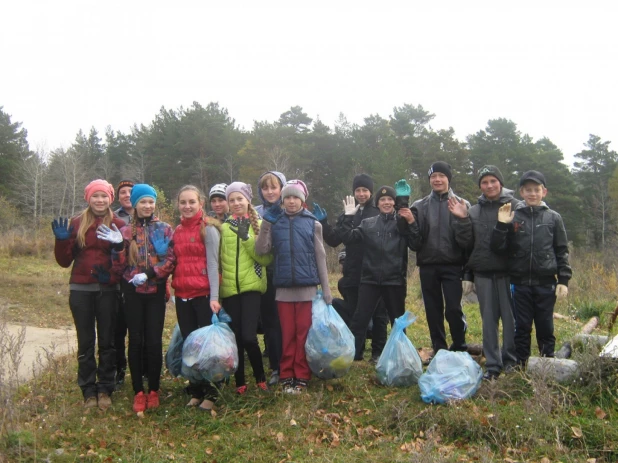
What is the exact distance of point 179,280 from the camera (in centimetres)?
439

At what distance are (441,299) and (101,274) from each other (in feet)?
10.2

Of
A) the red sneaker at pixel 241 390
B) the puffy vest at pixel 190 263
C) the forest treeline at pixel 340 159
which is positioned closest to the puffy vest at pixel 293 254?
the puffy vest at pixel 190 263

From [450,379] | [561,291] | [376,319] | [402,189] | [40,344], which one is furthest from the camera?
[40,344]

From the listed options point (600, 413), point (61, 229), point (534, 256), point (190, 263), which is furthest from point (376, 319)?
point (61, 229)

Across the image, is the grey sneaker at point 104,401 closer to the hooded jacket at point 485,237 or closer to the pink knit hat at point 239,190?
the pink knit hat at point 239,190

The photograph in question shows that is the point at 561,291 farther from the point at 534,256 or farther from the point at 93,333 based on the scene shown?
the point at 93,333

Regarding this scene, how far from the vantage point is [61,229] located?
4.24m

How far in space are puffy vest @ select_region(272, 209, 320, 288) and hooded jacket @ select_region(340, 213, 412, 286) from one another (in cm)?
73

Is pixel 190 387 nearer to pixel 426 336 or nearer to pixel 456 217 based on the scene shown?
pixel 456 217

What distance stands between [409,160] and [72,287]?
28.5 meters

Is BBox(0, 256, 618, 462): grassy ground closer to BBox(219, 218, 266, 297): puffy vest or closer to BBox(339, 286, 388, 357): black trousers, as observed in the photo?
BBox(339, 286, 388, 357): black trousers

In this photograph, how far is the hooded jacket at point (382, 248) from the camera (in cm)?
497

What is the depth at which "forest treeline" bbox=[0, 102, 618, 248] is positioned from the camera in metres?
32.0

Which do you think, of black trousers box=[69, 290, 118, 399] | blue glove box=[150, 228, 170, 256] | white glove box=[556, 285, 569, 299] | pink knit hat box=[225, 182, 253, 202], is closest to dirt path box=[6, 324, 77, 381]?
black trousers box=[69, 290, 118, 399]
